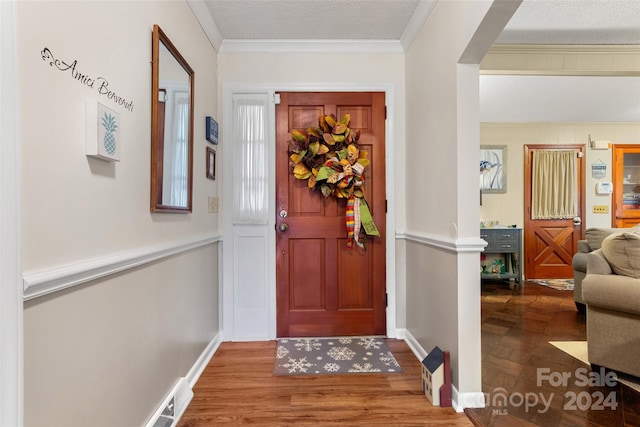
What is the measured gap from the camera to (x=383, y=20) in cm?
229

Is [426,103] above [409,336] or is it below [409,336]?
above

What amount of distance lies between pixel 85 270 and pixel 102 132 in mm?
462

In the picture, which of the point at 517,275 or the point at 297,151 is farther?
the point at 517,275

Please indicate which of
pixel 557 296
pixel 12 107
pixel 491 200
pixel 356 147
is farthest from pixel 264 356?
pixel 491 200

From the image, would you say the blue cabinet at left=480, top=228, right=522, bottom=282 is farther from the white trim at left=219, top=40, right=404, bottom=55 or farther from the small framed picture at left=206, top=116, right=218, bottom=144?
the small framed picture at left=206, top=116, right=218, bottom=144

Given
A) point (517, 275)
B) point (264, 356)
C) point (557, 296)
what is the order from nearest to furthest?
point (264, 356), point (557, 296), point (517, 275)

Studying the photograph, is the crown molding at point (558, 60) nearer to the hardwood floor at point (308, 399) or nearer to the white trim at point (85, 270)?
the hardwood floor at point (308, 399)

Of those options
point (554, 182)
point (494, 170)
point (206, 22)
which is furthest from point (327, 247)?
point (554, 182)

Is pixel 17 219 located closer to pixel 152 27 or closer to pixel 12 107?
pixel 12 107

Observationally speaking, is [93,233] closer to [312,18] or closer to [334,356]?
[334,356]

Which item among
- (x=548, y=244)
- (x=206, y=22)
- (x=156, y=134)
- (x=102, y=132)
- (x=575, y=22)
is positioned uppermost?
(x=575, y=22)

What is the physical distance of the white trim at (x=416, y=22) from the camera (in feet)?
6.65

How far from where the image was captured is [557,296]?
12.6 ft

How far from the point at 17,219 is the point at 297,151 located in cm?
190
